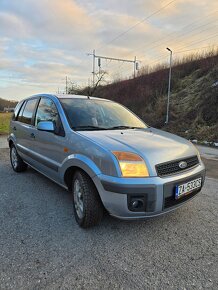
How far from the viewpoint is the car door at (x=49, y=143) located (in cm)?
355

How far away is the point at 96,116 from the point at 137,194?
1.64 meters

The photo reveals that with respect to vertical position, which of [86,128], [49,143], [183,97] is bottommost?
[49,143]

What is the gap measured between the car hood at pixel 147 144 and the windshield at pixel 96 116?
29 centimetres

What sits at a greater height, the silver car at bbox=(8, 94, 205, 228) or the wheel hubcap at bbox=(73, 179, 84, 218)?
the silver car at bbox=(8, 94, 205, 228)

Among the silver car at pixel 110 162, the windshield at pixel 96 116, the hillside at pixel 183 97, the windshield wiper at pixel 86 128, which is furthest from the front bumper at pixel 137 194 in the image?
the hillside at pixel 183 97

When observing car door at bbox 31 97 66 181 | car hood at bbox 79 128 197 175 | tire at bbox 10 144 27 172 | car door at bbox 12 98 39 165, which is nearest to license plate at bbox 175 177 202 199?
car hood at bbox 79 128 197 175

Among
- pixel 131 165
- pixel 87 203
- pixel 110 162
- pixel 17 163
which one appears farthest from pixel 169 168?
pixel 17 163

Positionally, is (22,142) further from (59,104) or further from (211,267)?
(211,267)

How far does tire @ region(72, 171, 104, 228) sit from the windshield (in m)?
0.79

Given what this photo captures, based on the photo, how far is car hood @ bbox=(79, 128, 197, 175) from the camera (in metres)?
2.77

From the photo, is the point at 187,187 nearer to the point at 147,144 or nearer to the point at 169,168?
the point at 169,168

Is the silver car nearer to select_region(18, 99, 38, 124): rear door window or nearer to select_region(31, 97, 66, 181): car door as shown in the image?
select_region(31, 97, 66, 181): car door

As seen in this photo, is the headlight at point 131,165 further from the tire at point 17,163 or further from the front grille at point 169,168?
the tire at point 17,163

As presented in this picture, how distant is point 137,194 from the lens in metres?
2.61
